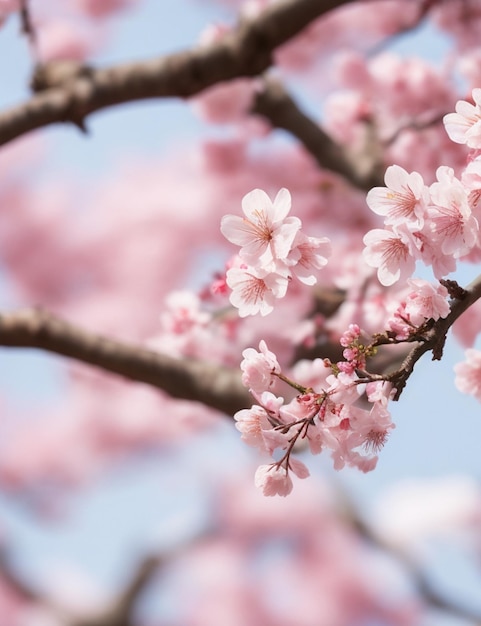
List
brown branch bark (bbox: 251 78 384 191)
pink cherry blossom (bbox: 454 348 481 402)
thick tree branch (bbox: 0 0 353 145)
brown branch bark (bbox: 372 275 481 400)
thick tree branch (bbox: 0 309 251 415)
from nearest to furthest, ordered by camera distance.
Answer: brown branch bark (bbox: 372 275 481 400) < pink cherry blossom (bbox: 454 348 481 402) < thick tree branch (bbox: 0 309 251 415) < thick tree branch (bbox: 0 0 353 145) < brown branch bark (bbox: 251 78 384 191)

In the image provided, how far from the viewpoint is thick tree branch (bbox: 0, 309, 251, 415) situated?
2111 millimetres

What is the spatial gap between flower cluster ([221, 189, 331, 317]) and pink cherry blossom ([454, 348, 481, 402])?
302mm

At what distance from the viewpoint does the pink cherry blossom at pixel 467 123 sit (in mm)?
1143

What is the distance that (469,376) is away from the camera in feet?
4.44

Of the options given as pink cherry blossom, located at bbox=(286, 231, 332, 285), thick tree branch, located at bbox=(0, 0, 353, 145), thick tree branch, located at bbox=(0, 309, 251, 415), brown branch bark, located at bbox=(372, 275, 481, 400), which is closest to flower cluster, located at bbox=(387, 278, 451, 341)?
brown branch bark, located at bbox=(372, 275, 481, 400)

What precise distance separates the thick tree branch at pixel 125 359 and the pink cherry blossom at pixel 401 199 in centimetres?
101

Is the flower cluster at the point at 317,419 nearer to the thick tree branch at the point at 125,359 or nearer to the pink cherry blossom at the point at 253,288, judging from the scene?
the pink cherry blossom at the point at 253,288

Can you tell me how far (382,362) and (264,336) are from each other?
0.87m

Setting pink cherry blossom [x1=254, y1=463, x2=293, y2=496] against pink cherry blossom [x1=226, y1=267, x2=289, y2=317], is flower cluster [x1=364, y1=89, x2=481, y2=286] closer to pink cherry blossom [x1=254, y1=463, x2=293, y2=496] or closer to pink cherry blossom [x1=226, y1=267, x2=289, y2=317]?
pink cherry blossom [x1=226, y1=267, x2=289, y2=317]

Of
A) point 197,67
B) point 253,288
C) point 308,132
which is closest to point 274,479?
point 253,288

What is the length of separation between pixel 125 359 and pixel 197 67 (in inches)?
29.6

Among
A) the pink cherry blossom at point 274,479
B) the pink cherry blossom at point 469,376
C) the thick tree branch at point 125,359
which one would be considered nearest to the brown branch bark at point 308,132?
the thick tree branch at point 125,359

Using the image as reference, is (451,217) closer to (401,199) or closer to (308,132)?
(401,199)

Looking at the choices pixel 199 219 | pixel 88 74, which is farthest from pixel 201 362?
pixel 199 219
